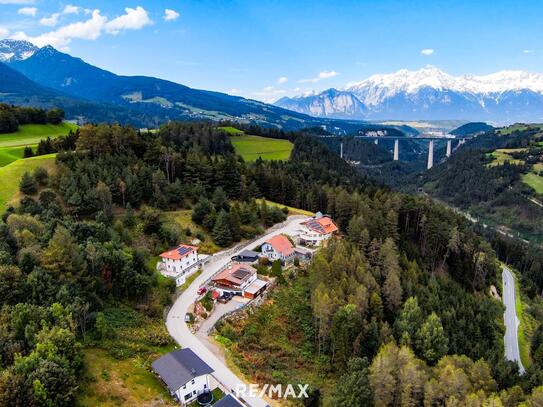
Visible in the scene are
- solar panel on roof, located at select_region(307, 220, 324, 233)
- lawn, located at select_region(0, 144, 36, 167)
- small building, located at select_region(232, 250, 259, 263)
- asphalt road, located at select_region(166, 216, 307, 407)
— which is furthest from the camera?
lawn, located at select_region(0, 144, 36, 167)

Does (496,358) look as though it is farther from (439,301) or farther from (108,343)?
(108,343)

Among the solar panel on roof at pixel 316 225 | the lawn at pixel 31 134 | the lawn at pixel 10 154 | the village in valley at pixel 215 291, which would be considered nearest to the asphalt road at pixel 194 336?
the village in valley at pixel 215 291

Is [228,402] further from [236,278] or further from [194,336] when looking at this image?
[236,278]

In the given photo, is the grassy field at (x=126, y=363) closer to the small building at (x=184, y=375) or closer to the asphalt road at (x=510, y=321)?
the small building at (x=184, y=375)

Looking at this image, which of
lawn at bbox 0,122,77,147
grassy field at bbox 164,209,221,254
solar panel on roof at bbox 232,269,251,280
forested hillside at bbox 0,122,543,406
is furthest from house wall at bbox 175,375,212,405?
lawn at bbox 0,122,77,147

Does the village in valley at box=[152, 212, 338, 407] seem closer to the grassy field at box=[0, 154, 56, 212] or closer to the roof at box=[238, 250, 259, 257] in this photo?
the roof at box=[238, 250, 259, 257]

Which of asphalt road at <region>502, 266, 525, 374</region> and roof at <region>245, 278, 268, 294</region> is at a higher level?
roof at <region>245, 278, 268, 294</region>
